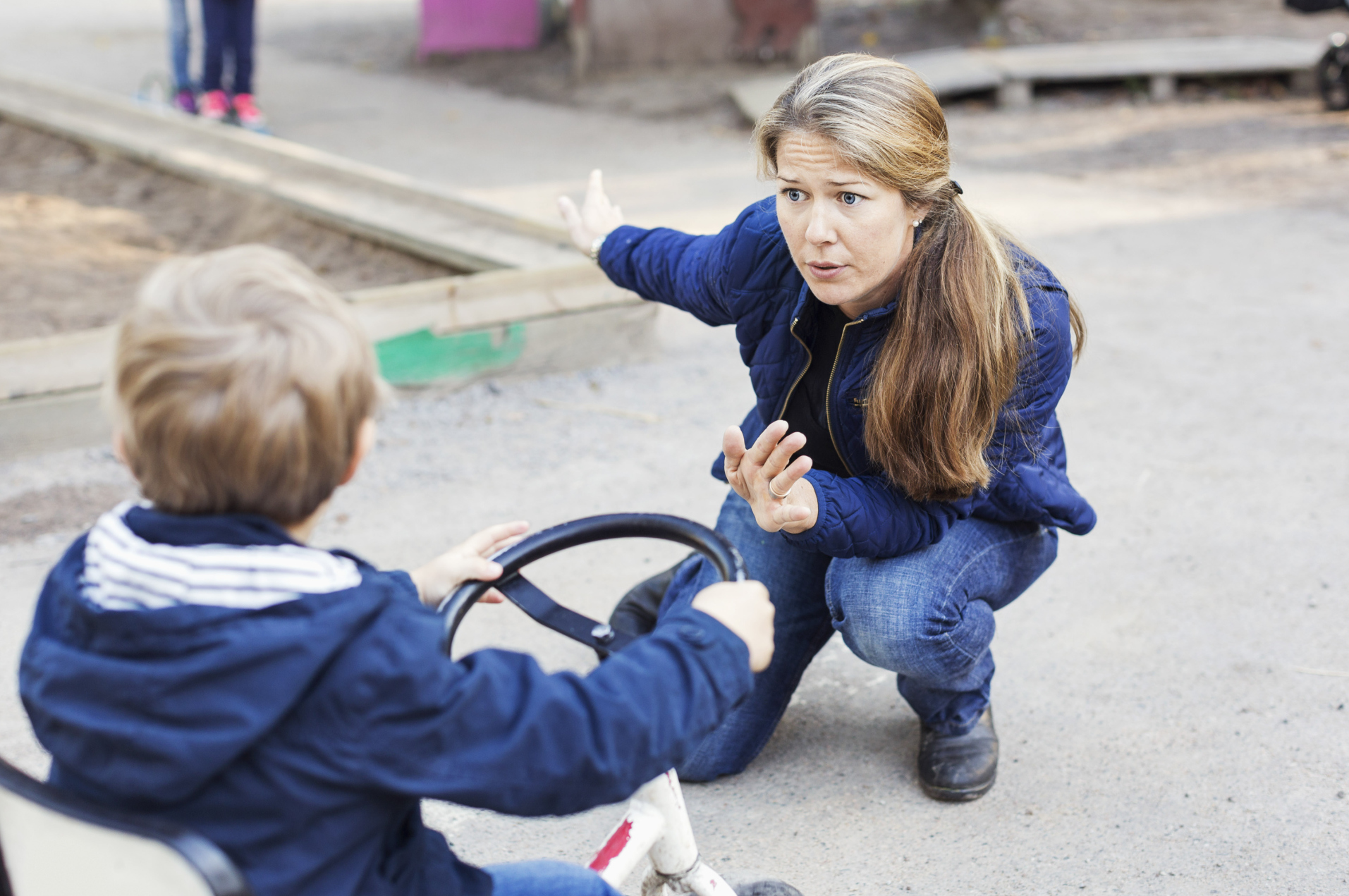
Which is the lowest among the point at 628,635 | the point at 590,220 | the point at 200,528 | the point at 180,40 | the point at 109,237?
the point at 109,237

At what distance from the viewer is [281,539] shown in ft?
3.89

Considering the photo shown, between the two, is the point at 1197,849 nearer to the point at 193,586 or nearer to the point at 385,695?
the point at 385,695

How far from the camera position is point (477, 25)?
10.6m

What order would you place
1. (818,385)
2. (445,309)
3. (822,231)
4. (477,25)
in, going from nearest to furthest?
(822,231) → (818,385) → (445,309) → (477,25)

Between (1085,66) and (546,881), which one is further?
(1085,66)

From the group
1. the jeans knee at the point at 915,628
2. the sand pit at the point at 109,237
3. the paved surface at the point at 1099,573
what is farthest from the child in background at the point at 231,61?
the jeans knee at the point at 915,628

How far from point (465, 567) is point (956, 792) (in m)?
1.13

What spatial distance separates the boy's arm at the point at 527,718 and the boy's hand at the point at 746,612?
2 cm

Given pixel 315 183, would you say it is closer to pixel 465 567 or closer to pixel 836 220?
pixel 836 220

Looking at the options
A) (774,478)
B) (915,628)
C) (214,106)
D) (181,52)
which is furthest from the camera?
(181,52)

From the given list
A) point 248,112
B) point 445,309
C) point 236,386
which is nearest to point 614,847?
point 236,386

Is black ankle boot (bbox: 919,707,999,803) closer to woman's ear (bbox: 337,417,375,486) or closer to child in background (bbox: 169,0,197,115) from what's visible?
woman's ear (bbox: 337,417,375,486)

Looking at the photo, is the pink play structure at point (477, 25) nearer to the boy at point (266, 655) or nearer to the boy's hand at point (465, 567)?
the boy's hand at point (465, 567)

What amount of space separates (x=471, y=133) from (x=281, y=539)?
23.5 feet
